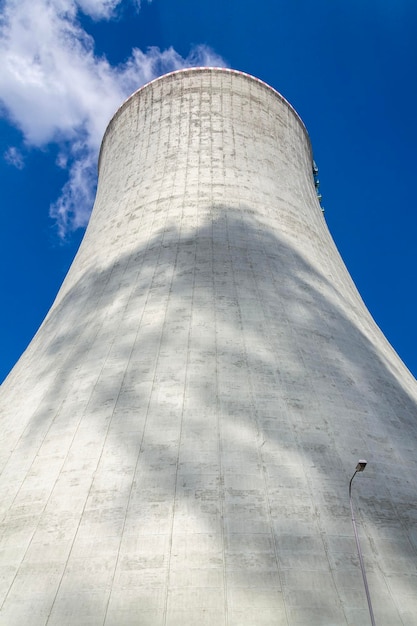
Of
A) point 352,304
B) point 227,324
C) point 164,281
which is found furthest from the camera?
point 352,304

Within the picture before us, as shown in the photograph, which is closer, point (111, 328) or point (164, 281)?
point (111, 328)

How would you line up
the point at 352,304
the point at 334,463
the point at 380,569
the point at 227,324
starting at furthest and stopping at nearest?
1. the point at 352,304
2. the point at 227,324
3. the point at 334,463
4. the point at 380,569

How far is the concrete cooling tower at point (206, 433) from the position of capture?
4.57m

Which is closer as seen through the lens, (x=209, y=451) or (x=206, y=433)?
(x=209, y=451)

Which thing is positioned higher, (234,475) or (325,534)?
(234,475)

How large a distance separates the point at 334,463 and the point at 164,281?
432 cm

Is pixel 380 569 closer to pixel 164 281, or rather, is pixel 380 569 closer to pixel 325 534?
pixel 325 534

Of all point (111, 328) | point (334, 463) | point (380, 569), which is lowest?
point (380, 569)

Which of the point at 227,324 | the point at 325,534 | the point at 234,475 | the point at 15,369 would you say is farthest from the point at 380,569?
the point at 15,369

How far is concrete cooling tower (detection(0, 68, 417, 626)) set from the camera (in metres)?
4.57

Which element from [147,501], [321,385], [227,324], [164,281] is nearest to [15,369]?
[164,281]

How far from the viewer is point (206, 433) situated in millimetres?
5934

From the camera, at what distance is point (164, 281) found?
8.80m

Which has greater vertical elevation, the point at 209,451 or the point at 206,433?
the point at 206,433
